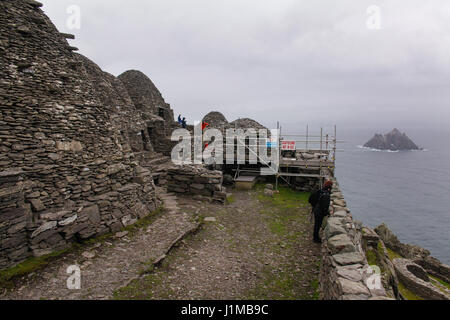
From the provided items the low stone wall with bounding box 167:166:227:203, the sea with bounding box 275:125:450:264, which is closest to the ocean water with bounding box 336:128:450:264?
the sea with bounding box 275:125:450:264

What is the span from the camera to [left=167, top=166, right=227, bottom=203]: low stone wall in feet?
46.3

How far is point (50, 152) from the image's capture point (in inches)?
318

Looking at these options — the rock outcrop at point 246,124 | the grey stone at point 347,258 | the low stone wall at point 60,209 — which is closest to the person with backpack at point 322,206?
the grey stone at point 347,258

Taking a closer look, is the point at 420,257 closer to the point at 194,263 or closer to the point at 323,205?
the point at 323,205

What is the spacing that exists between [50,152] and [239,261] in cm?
697

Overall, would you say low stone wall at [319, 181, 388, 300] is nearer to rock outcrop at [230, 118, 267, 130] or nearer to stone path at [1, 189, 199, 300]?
stone path at [1, 189, 199, 300]

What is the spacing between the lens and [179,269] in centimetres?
754

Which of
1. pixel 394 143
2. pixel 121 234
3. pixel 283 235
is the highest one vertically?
pixel 394 143

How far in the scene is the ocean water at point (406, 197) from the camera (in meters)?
48.4

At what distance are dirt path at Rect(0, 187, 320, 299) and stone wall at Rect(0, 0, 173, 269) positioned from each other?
996 mm

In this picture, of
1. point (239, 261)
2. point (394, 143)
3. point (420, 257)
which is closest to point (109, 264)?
point (239, 261)

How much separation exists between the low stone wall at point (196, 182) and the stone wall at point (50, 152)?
12.6 ft

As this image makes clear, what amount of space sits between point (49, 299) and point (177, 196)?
8.80 metres

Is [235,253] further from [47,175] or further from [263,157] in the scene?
[263,157]
